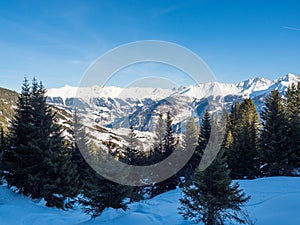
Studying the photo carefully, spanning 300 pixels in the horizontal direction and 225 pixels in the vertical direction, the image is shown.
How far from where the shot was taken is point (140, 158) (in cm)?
3022

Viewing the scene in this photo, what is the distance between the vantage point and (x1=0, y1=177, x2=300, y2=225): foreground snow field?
28.9 ft

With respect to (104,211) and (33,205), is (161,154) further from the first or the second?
(104,211)

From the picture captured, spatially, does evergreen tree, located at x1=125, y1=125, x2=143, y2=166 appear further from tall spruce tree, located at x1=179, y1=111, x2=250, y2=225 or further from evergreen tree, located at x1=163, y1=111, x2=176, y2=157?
tall spruce tree, located at x1=179, y1=111, x2=250, y2=225

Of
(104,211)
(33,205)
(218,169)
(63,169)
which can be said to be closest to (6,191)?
(33,205)

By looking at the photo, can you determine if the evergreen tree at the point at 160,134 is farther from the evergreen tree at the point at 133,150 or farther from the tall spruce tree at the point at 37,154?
the tall spruce tree at the point at 37,154

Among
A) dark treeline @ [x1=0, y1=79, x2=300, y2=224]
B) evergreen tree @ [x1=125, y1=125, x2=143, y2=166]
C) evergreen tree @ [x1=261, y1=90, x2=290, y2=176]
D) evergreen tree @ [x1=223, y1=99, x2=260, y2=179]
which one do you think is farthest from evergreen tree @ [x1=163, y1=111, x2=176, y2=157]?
evergreen tree @ [x1=261, y1=90, x2=290, y2=176]

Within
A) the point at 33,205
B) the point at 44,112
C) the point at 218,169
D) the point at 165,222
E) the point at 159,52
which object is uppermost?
the point at 159,52

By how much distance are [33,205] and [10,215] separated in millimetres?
2653

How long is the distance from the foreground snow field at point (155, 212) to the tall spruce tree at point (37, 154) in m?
0.92

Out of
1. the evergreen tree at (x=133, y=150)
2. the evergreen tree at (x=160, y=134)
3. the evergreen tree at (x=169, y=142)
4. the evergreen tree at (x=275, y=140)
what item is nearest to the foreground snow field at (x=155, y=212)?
the evergreen tree at (x=275, y=140)

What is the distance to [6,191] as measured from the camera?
53.4 ft

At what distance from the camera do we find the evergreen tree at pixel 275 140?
25.1 metres

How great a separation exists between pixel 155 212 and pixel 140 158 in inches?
706

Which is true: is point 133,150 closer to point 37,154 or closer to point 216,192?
point 37,154
